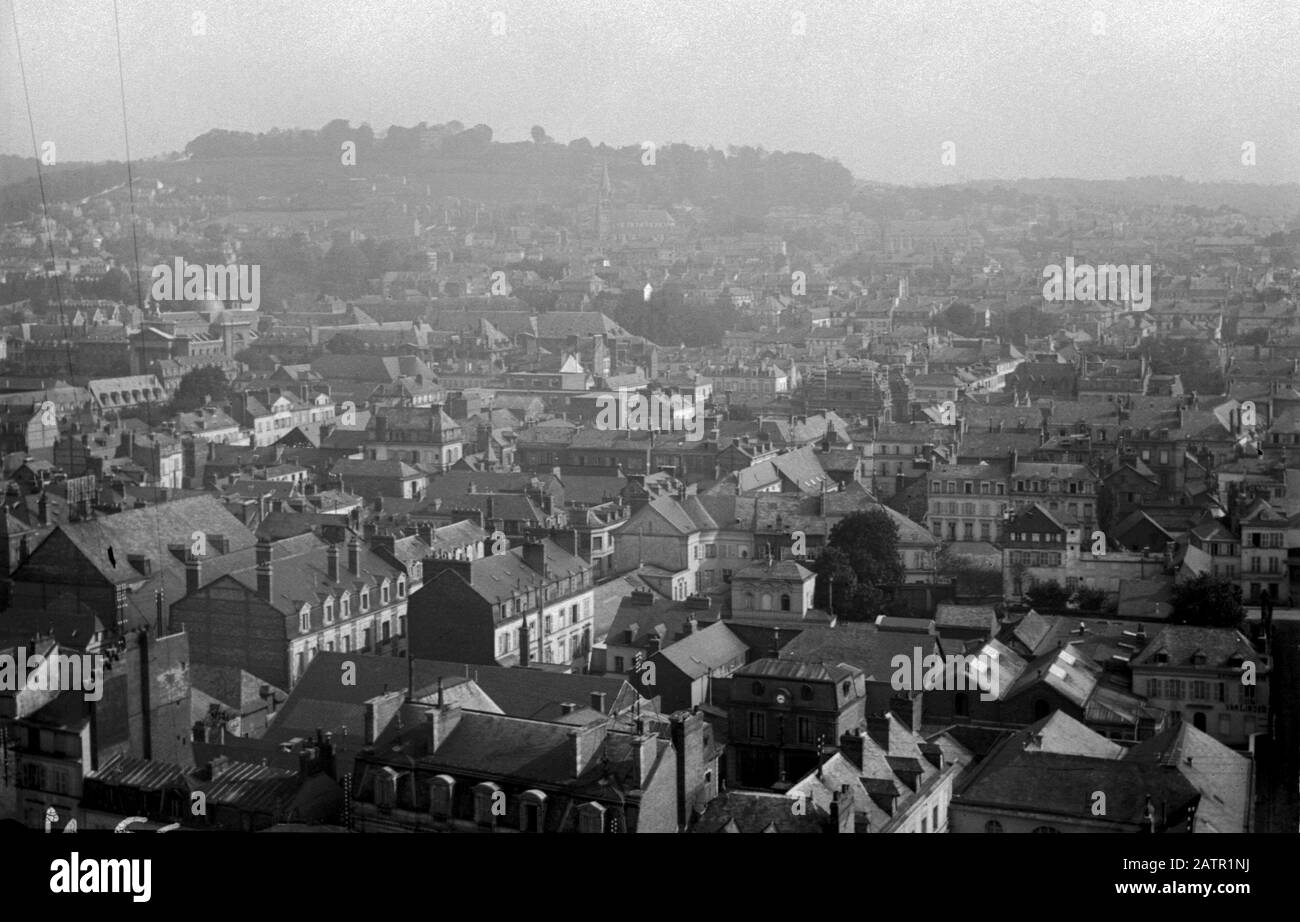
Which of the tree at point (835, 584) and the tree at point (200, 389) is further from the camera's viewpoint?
the tree at point (200, 389)

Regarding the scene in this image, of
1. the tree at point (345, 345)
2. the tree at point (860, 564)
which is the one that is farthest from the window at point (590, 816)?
the tree at point (345, 345)

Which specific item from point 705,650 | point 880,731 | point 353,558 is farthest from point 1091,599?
point 353,558

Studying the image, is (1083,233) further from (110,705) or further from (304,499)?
(110,705)

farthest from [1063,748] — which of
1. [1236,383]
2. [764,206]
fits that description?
[764,206]
